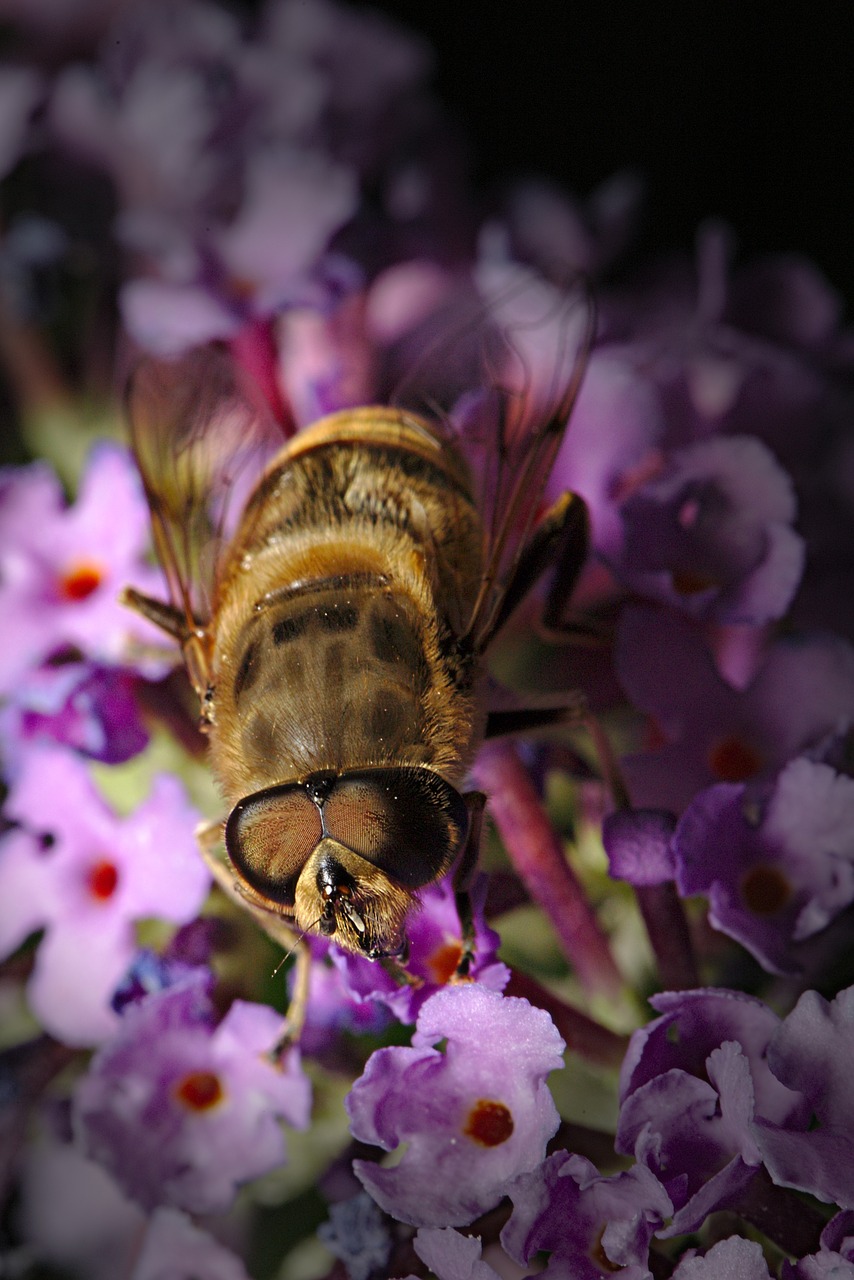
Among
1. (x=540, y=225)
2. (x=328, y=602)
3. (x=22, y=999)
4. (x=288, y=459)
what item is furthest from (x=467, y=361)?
(x=22, y=999)

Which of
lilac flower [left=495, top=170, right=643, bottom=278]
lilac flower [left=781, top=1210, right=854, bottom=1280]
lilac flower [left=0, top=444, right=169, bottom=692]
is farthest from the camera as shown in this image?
lilac flower [left=495, top=170, right=643, bottom=278]

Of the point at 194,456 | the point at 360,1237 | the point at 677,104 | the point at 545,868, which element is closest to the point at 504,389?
the point at 194,456

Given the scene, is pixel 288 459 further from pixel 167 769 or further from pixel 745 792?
pixel 745 792

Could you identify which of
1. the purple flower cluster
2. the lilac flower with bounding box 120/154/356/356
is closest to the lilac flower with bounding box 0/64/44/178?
the purple flower cluster

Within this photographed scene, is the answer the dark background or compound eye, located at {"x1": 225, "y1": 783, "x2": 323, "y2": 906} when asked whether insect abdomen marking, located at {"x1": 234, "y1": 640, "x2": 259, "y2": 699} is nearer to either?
compound eye, located at {"x1": 225, "y1": 783, "x2": 323, "y2": 906}

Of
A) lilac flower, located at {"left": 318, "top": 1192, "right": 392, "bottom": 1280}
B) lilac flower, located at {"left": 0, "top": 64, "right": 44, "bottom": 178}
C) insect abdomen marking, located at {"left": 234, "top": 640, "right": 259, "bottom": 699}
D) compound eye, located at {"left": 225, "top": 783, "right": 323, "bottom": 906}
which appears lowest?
lilac flower, located at {"left": 318, "top": 1192, "right": 392, "bottom": 1280}

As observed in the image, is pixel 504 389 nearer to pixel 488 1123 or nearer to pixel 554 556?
pixel 554 556

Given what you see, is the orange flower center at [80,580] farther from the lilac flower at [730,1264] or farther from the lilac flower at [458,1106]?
the lilac flower at [730,1264]
